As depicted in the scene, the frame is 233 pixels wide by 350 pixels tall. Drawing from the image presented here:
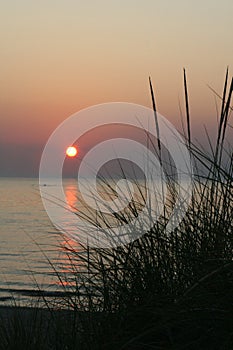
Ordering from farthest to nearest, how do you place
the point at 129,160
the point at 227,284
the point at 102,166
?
the point at 102,166, the point at 129,160, the point at 227,284

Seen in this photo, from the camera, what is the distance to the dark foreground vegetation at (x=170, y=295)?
2.34 m

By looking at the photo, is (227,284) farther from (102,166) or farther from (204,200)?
(102,166)

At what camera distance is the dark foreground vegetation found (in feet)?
7.68

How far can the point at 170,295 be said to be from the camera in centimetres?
251

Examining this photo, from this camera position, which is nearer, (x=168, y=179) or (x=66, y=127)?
(x=168, y=179)

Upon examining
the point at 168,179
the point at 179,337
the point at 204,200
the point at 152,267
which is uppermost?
the point at 168,179

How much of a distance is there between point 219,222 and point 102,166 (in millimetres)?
1517

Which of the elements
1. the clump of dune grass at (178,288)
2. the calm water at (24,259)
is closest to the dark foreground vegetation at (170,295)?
the clump of dune grass at (178,288)

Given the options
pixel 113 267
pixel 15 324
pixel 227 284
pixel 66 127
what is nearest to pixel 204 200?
pixel 113 267

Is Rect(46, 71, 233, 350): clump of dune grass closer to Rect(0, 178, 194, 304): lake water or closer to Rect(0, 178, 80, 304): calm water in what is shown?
Rect(0, 178, 194, 304): lake water

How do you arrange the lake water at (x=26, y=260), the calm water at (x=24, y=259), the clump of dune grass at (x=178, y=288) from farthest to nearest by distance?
1. the calm water at (x=24, y=259)
2. the lake water at (x=26, y=260)
3. the clump of dune grass at (x=178, y=288)

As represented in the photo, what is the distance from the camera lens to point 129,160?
13.0 ft

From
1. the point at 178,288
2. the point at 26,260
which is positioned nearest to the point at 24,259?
the point at 26,260

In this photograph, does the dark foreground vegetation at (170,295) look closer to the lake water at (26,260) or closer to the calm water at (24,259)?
the lake water at (26,260)
